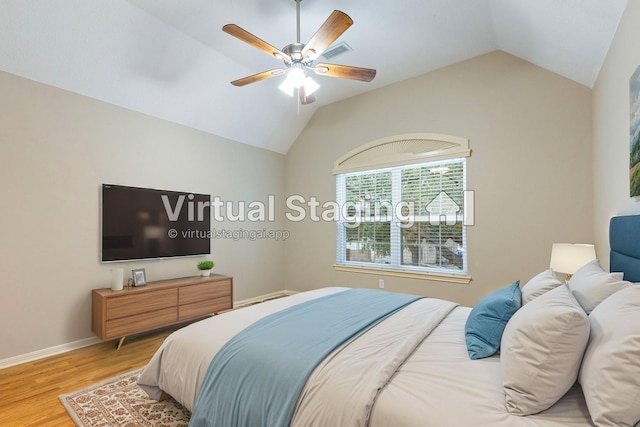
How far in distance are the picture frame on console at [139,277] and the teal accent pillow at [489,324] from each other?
3.22m

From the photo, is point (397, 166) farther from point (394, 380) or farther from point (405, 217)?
point (394, 380)

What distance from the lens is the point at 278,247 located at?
17.2 ft

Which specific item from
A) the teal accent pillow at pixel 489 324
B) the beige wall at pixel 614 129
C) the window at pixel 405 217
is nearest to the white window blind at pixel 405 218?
the window at pixel 405 217

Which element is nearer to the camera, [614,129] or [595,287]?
[595,287]

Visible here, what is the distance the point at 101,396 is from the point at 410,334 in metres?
2.18

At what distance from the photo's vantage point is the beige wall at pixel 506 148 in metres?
3.04

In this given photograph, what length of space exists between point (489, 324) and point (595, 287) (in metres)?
0.53

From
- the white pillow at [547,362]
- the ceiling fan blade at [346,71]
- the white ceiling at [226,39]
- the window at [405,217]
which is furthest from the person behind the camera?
the window at [405,217]

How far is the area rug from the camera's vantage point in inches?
74.2

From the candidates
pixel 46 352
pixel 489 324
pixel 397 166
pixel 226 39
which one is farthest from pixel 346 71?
pixel 46 352

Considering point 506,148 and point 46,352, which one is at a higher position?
point 506,148

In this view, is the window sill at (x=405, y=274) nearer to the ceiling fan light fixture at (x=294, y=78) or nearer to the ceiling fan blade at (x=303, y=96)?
the ceiling fan blade at (x=303, y=96)

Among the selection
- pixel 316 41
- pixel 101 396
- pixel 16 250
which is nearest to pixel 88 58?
pixel 16 250

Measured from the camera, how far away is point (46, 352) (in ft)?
9.34
